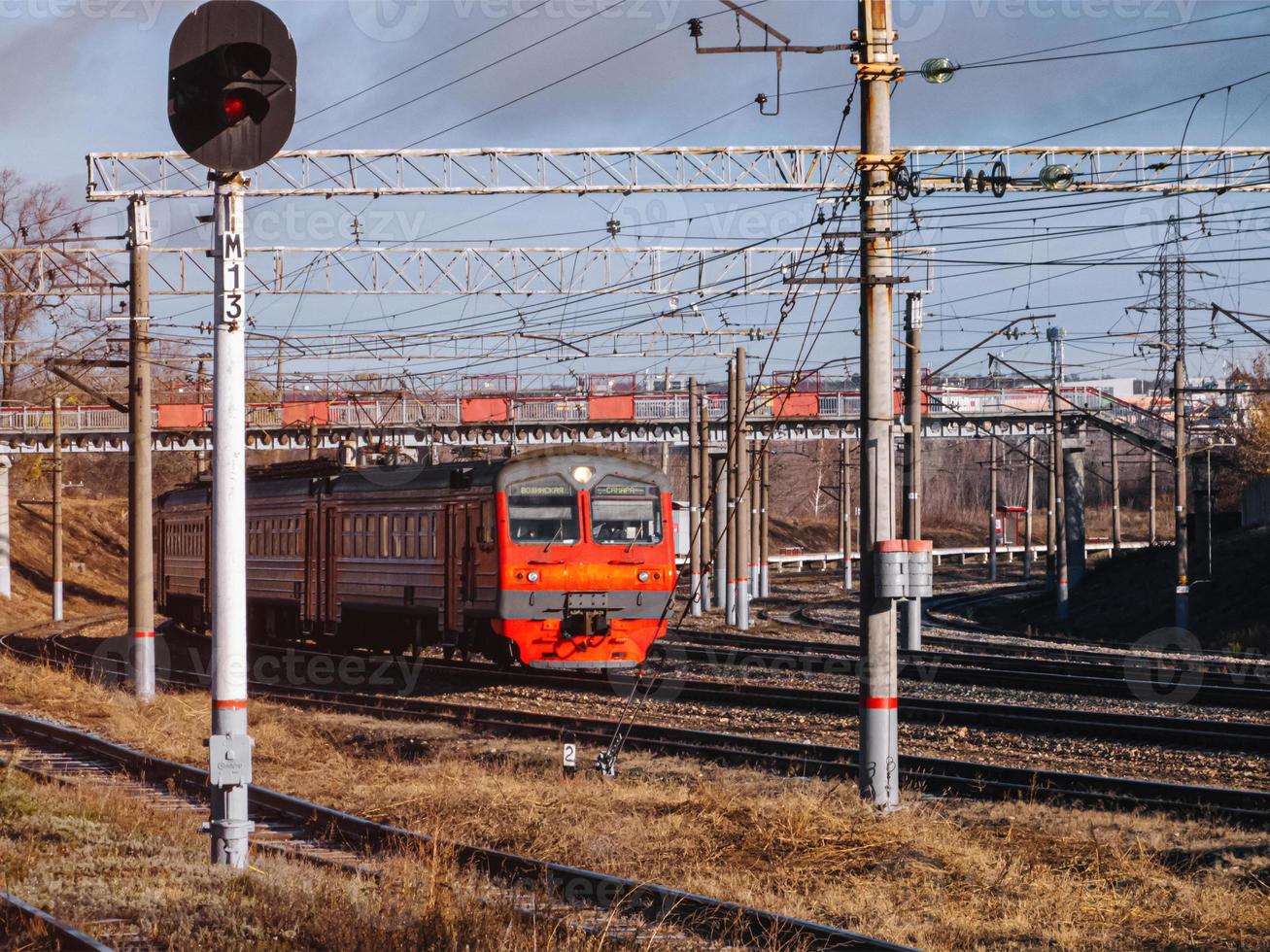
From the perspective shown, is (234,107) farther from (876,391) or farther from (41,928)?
(876,391)

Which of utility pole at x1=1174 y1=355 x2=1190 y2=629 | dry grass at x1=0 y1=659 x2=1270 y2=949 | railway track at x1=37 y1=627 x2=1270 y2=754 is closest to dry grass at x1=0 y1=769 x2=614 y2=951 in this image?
dry grass at x1=0 y1=659 x2=1270 y2=949

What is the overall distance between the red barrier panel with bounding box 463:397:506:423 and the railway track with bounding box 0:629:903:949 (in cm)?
3695

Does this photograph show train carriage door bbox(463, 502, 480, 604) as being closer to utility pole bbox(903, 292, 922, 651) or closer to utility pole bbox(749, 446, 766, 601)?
utility pole bbox(903, 292, 922, 651)

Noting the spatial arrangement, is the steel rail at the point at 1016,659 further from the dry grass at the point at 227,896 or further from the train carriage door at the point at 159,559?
the dry grass at the point at 227,896

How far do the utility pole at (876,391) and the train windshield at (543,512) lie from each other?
28.9 feet

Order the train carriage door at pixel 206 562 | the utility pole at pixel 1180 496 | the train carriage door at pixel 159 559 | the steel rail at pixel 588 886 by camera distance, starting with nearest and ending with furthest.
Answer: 1. the steel rail at pixel 588 886
2. the train carriage door at pixel 206 562
3. the utility pole at pixel 1180 496
4. the train carriage door at pixel 159 559

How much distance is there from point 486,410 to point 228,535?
43337mm

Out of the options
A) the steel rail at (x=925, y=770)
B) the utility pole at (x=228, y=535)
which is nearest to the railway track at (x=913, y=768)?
the steel rail at (x=925, y=770)

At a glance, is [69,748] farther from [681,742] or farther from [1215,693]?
[1215,693]

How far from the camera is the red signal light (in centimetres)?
794

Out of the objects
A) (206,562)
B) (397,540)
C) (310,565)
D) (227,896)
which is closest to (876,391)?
(227,896)

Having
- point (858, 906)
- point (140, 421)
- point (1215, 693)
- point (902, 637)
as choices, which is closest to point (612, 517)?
point (140, 421)

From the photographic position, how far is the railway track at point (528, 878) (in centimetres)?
757

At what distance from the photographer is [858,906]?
28.1 ft
